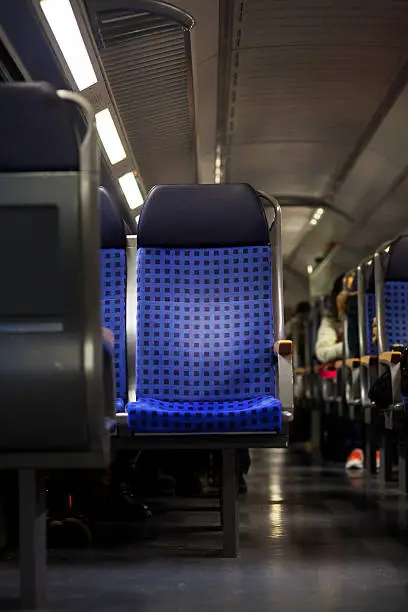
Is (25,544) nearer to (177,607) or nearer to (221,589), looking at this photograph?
(177,607)

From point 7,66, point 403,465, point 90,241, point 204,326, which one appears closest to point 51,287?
point 90,241

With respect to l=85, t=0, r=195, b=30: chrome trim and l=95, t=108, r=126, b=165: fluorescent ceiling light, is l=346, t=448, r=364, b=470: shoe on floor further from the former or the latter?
l=85, t=0, r=195, b=30: chrome trim

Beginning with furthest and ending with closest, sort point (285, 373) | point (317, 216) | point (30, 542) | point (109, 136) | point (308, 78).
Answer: point (317, 216) → point (308, 78) → point (109, 136) → point (285, 373) → point (30, 542)

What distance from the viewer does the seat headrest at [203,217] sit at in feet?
17.4

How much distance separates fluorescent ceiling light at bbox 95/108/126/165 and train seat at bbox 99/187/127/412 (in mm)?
2603

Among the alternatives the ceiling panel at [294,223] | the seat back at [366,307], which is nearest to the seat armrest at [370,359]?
the seat back at [366,307]

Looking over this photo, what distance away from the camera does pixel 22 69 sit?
6.29m

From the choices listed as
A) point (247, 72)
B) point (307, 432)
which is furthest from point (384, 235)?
point (247, 72)

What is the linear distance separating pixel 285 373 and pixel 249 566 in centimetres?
96

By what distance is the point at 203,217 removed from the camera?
5328mm

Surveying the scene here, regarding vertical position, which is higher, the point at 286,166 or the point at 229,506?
the point at 286,166

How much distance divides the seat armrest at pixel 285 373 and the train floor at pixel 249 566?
0.71 m

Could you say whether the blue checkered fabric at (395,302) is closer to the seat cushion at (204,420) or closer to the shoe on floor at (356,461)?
the shoe on floor at (356,461)

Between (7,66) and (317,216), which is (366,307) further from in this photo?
(317,216)
